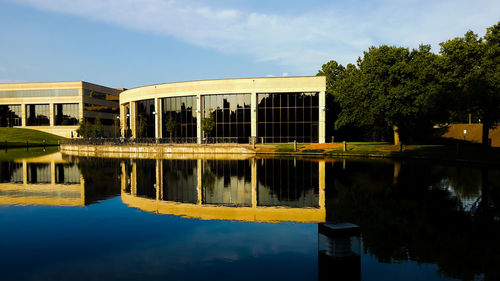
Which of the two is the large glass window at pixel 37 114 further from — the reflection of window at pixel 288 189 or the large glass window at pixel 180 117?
the reflection of window at pixel 288 189

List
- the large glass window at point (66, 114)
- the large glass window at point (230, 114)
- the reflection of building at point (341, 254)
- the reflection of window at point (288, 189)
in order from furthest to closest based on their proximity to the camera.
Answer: the large glass window at point (66, 114) → the large glass window at point (230, 114) → the reflection of window at point (288, 189) → the reflection of building at point (341, 254)

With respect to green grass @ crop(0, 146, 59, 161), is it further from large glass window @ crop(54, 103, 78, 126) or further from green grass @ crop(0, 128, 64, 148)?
large glass window @ crop(54, 103, 78, 126)

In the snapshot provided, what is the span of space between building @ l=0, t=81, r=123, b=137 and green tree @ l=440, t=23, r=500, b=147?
85469 mm

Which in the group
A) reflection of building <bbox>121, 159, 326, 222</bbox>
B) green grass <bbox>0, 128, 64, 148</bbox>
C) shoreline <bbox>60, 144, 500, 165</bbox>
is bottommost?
reflection of building <bbox>121, 159, 326, 222</bbox>

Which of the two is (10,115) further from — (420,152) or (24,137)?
(420,152)

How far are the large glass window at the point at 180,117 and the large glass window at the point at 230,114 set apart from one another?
294cm

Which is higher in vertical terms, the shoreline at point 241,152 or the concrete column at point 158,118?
the concrete column at point 158,118

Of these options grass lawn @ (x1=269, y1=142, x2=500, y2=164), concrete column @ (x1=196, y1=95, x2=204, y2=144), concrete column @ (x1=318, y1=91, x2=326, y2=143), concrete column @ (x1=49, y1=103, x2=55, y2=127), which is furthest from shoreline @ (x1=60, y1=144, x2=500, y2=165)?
concrete column @ (x1=49, y1=103, x2=55, y2=127)

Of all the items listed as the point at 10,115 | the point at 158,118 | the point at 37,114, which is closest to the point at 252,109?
the point at 158,118

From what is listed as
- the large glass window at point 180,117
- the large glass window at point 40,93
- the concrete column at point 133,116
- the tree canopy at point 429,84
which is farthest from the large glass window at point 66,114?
the tree canopy at point 429,84

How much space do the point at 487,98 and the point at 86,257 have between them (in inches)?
1376

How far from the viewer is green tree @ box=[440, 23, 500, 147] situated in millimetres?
31672

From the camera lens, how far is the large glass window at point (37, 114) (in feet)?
320

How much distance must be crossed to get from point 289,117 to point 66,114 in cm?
7155
